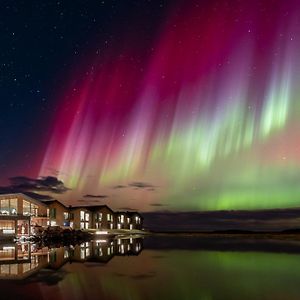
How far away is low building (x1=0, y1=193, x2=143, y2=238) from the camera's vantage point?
73.6 m

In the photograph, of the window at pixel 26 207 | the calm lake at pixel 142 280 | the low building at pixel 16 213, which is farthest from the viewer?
the window at pixel 26 207

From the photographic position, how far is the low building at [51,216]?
73.6 meters

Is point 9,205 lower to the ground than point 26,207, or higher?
higher

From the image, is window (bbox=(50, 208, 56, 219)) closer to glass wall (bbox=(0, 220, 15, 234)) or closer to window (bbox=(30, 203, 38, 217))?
window (bbox=(30, 203, 38, 217))

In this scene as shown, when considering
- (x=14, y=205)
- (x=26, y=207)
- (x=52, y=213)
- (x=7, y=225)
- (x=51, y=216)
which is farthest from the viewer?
(x=52, y=213)

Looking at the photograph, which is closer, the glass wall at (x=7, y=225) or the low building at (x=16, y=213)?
the low building at (x=16, y=213)

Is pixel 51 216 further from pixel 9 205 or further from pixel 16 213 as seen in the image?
pixel 16 213

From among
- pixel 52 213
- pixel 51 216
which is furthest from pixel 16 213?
pixel 52 213

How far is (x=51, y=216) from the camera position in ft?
321

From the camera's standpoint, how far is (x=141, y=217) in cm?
14175

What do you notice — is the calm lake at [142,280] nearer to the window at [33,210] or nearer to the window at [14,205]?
the window at [14,205]

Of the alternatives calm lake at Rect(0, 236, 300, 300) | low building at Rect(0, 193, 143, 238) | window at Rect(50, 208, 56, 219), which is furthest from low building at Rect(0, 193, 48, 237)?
calm lake at Rect(0, 236, 300, 300)

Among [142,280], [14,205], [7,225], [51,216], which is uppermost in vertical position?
[142,280]

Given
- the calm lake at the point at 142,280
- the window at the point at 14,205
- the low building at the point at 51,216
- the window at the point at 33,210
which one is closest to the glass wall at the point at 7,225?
the low building at the point at 51,216
